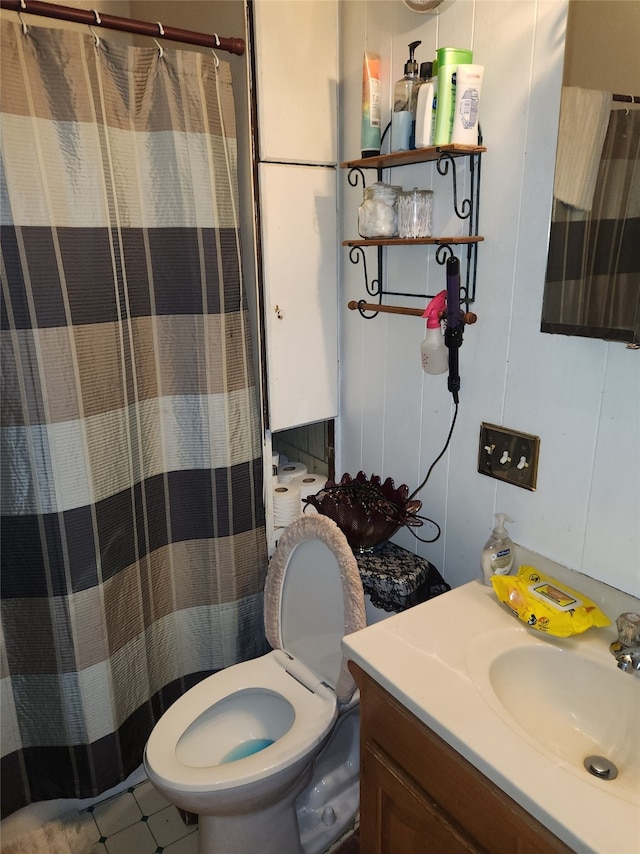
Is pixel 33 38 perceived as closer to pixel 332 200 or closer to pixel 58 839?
pixel 332 200

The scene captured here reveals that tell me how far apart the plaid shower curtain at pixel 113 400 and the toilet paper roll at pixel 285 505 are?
0.28 ft

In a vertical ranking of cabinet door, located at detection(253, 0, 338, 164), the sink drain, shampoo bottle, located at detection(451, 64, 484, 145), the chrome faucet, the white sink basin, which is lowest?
the sink drain

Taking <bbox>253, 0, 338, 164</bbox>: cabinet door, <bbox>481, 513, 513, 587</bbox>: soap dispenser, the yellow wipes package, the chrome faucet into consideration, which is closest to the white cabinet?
<bbox>253, 0, 338, 164</bbox>: cabinet door

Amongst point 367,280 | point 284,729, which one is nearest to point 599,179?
point 367,280

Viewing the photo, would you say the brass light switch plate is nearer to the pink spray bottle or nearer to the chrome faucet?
the pink spray bottle

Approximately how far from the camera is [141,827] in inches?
67.6

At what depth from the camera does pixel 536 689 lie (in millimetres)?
1172

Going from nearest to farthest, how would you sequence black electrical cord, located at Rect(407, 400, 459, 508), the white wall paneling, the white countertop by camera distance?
the white countertop < the white wall paneling < black electrical cord, located at Rect(407, 400, 459, 508)

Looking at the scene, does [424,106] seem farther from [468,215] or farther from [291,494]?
[291,494]

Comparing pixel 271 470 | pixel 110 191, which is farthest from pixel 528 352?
pixel 110 191

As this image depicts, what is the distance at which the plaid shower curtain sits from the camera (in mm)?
1325

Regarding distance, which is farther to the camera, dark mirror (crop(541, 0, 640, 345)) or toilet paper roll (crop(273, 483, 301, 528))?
toilet paper roll (crop(273, 483, 301, 528))

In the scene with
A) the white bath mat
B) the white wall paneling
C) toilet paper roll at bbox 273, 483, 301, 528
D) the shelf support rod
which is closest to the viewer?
the white wall paneling

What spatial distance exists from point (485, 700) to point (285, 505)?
3.18 feet
